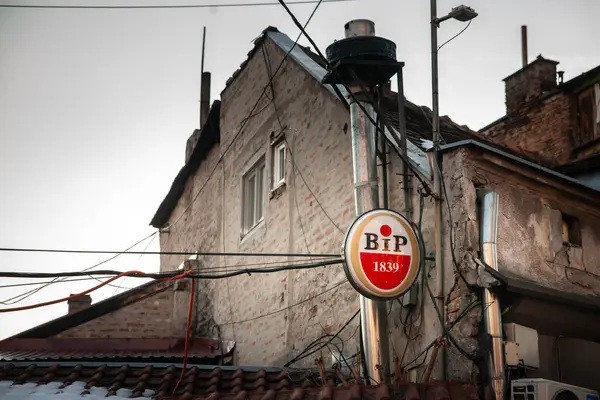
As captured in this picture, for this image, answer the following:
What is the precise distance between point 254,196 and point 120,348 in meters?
3.72

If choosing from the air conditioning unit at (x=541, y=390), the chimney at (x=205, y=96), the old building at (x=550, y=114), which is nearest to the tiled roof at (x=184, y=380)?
the air conditioning unit at (x=541, y=390)

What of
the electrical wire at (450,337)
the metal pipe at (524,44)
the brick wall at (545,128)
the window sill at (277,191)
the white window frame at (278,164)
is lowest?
the electrical wire at (450,337)

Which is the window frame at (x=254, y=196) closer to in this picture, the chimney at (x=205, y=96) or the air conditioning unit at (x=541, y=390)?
the chimney at (x=205, y=96)

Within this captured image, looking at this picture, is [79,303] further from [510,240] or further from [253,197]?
[510,240]

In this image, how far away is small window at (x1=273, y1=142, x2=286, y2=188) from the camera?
14.5 m

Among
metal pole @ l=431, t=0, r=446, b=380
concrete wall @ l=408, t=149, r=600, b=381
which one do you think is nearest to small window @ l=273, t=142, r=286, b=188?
metal pole @ l=431, t=0, r=446, b=380

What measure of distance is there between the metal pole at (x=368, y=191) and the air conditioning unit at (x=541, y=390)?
1465 mm

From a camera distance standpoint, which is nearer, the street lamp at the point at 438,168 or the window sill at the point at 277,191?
the street lamp at the point at 438,168

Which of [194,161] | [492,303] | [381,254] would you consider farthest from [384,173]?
[194,161]

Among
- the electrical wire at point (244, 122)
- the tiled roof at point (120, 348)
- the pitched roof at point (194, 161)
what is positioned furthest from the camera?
the pitched roof at point (194, 161)

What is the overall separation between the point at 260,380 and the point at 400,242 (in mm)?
2484

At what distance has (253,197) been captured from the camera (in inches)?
633

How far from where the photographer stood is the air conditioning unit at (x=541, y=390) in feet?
29.6

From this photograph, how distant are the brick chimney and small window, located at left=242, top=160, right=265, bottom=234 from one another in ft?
28.7
